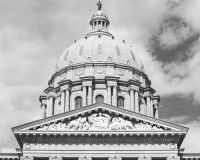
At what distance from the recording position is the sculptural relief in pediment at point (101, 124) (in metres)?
51.7

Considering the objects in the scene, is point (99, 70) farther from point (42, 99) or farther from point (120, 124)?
point (120, 124)

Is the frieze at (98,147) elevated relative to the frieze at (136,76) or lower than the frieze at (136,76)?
lower

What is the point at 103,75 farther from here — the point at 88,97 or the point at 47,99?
the point at 47,99

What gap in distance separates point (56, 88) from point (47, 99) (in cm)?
240

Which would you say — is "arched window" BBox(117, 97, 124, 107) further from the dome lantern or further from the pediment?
the pediment

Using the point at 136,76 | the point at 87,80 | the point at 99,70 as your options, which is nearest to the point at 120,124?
the point at 87,80

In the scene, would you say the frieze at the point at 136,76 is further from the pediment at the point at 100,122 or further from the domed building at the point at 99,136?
the pediment at the point at 100,122

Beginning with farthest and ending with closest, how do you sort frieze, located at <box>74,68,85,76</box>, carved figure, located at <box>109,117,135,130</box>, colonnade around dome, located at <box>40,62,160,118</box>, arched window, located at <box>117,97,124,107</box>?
frieze, located at <box>74,68,85,76</box>, arched window, located at <box>117,97,124,107</box>, colonnade around dome, located at <box>40,62,160,118</box>, carved figure, located at <box>109,117,135,130</box>

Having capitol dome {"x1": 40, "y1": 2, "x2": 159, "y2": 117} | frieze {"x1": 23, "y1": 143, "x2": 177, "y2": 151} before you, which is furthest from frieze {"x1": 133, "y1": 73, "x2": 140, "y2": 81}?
frieze {"x1": 23, "y1": 143, "x2": 177, "y2": 151}

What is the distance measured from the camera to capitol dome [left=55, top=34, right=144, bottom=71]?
80062mm

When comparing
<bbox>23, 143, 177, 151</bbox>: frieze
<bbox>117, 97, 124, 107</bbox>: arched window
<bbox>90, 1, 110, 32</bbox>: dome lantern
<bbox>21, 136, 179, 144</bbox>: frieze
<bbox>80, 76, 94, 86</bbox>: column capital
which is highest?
<bbox>90, 1, 110, 32</bbox>: dome lantern

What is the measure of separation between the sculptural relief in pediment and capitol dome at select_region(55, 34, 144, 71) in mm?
27696

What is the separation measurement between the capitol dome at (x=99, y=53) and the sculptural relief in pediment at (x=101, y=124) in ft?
90.9

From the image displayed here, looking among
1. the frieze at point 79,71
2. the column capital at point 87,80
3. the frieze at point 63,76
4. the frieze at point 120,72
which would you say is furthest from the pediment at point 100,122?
the frieze at point 63,76
